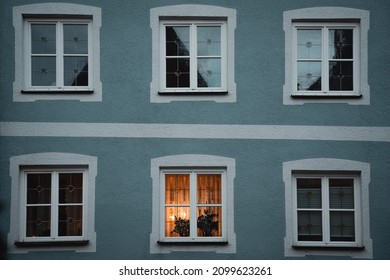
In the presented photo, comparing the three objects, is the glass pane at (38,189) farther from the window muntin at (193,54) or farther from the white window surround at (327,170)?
the white window surround at (327,170)

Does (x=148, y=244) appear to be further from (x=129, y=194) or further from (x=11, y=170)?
(x=11, y=170)

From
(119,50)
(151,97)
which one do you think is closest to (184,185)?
(151,97)

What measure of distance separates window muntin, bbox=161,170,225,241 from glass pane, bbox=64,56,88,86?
235cm

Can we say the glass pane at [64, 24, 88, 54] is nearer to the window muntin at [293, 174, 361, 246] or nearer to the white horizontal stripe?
the white horizontal stripe

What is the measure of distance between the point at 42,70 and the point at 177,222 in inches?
148

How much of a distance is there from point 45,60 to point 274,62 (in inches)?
167

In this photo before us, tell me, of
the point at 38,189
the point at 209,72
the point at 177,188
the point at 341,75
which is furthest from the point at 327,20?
the point at 38,189

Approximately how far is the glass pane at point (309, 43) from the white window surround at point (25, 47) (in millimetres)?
3757

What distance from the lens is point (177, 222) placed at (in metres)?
9.20

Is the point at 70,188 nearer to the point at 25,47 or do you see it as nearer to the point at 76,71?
the point at 76,71

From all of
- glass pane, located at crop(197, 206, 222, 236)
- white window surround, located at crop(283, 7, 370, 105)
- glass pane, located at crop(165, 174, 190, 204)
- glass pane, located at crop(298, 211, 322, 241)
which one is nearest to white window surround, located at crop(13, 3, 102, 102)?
glass pane, located at crop(165, 174, 190, 204)

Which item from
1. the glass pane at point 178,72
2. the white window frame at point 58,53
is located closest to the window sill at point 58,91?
the white window frame at point 58,53

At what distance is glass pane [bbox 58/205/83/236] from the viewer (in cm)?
909

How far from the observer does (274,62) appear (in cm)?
929
